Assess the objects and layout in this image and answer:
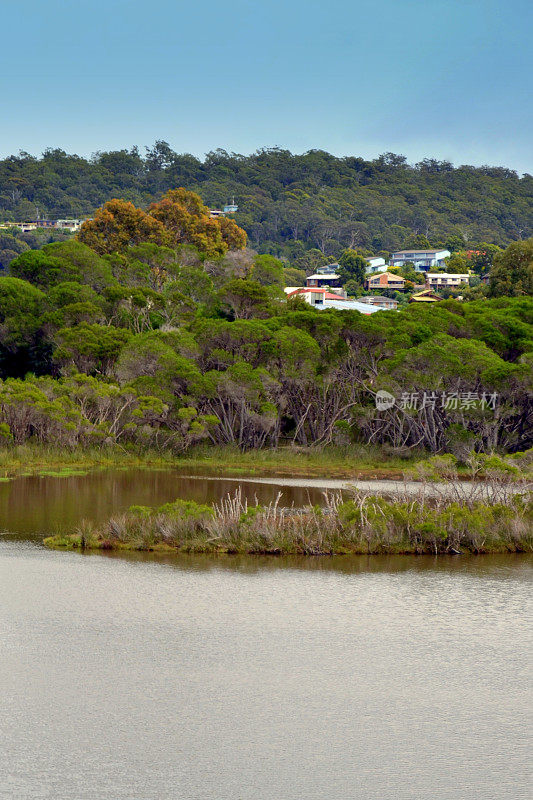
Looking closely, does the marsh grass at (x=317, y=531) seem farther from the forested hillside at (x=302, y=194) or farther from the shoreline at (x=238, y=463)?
the forested hillside at (x=302, y=194)

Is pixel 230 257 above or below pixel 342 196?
below

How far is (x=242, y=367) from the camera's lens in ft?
128

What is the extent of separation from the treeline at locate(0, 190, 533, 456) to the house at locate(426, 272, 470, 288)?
173ft

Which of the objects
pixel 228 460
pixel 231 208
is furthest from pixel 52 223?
pixel 228 460

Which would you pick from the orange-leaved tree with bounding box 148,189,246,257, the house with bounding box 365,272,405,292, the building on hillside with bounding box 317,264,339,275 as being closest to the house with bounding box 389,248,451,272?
the building on hillside with bounding box 317,264,339,275

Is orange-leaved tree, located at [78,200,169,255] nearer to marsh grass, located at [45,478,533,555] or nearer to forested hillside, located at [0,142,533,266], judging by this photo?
marsh grass, located at [45,478,533,555]

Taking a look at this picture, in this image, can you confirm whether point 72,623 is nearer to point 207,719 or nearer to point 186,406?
point 207,719

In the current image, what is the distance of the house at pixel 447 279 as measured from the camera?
99312 millimetres

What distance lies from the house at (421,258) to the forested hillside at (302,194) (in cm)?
438

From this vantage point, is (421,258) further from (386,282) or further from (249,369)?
(249,369)

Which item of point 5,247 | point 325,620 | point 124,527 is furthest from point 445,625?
point 5,247

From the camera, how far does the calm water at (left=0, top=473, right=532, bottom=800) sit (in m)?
10.4

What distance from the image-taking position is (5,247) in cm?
10675

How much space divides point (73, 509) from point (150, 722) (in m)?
15.3
